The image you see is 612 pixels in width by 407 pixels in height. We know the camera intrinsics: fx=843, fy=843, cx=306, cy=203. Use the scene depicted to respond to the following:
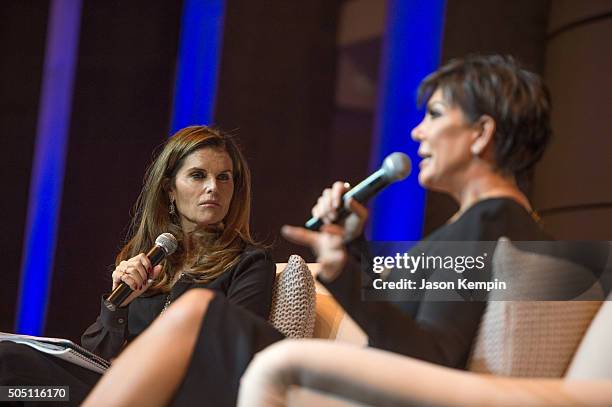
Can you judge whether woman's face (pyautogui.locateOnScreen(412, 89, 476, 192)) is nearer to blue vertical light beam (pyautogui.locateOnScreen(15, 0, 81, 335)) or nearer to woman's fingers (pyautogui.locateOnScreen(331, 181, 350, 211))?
woman's fingers (pyautogui.locateOnScreen(331, 181, 350, 211))

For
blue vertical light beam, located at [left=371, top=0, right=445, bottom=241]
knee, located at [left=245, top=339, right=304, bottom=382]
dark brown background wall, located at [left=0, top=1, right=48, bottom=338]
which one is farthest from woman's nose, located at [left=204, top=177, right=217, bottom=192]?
knee, located at [left=245, top=339, right=304, bottom=382]

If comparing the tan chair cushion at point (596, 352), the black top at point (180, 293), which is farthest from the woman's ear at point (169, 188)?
the tan chair cushion at point (596, 352)

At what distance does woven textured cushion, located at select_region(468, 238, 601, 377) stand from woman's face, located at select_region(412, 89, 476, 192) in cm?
14

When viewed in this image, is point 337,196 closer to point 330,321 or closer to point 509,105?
point 509,105

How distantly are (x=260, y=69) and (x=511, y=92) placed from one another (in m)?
1.63

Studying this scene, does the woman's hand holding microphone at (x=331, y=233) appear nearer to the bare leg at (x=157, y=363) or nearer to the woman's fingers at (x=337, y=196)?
the woman's fingers at (x=337, y=196)

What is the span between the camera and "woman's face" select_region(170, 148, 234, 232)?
6.70 feet

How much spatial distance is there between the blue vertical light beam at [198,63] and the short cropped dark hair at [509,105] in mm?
1549

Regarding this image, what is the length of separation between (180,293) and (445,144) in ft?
2.94

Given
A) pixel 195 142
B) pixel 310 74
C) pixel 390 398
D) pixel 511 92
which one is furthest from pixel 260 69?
pixel 390 398

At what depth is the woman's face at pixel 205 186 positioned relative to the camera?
204cm

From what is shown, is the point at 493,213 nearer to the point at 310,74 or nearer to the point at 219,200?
the point at 219,200

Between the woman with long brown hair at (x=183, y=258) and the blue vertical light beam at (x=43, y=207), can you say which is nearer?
the woman with long brown hair at (x=183, y=258)

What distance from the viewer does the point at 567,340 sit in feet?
4.20
